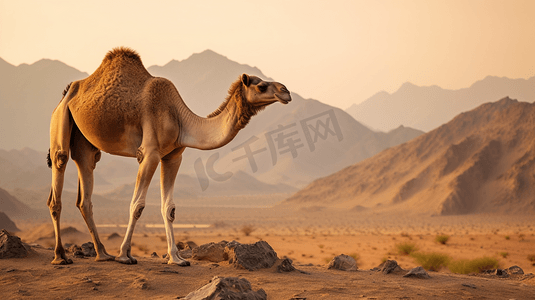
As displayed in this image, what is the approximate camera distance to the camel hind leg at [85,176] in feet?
25.9

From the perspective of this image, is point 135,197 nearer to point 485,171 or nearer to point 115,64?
point 115,64

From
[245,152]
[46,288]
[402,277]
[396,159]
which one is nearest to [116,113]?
[46,288]

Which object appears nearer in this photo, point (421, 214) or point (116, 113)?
point (116, 113)

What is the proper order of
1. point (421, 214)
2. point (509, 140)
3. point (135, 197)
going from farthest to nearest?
point (509, 140) → point (421, 214) → point (135, 197)

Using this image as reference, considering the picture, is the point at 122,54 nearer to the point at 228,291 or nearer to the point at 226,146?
the point at 228,291

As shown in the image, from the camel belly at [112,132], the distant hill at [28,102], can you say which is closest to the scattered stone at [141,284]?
the camel belly at [112,132]

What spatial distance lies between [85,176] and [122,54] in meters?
2.27

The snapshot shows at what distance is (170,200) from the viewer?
7816mm

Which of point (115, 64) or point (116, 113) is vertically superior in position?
point (115, 64)

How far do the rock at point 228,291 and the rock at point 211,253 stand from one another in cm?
332

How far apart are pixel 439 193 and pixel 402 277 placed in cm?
4295

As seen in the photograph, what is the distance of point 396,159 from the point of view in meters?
61.9

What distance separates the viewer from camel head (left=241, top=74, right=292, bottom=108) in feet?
22.6

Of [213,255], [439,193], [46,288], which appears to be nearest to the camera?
[46,288]
